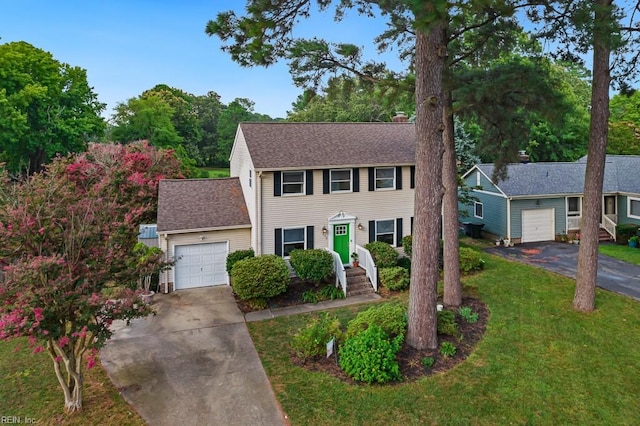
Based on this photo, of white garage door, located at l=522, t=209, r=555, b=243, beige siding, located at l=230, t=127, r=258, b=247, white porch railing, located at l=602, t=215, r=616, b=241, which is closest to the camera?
beige siding, located at l=230, t=127, r=258, b=247

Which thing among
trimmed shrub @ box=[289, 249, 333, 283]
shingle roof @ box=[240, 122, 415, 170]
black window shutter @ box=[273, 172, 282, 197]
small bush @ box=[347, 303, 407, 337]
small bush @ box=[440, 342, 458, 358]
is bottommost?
small bush @ box=[440, 342, 458, 358]

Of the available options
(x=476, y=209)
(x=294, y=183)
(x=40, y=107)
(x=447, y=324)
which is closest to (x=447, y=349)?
(x=447, y=324)

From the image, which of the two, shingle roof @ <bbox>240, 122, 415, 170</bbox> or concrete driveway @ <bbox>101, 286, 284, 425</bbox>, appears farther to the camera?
shingle roof @ <bbox>240, 122, 415, 170</bbox>

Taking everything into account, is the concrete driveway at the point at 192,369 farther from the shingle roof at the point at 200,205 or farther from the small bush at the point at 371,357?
the shingle roof at the point at 200,205

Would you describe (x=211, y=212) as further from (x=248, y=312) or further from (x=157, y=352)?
(x=157, y=352)

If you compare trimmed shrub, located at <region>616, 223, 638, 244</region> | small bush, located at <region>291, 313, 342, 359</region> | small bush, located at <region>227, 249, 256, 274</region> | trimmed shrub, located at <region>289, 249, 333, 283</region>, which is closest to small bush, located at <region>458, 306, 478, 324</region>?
small bush, located at <region>291, 313, 342, 359</region>

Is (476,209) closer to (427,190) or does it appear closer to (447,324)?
(447,324)

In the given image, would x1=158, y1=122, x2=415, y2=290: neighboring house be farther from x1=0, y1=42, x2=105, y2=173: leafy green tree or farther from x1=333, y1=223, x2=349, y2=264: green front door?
x1=0, y1=42, x2=105, y2=173: leafy green tree

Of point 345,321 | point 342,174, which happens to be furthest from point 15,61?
point 345,321
